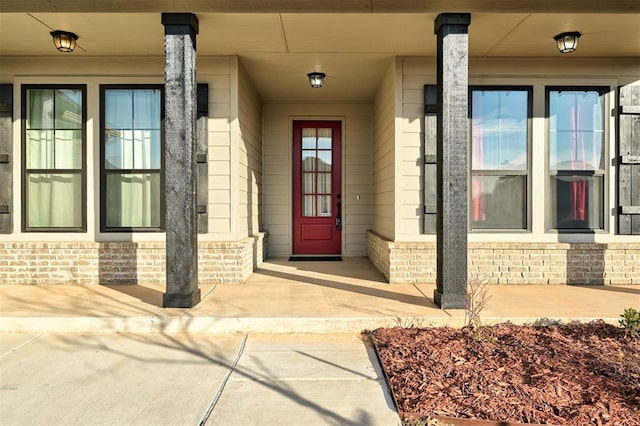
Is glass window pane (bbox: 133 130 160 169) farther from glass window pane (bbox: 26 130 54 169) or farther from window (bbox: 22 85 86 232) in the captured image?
glass window pane (bbox: 26 130 54 169)

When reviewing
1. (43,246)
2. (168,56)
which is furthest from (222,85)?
(43,246)

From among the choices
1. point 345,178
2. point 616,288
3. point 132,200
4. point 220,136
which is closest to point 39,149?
point 132,200

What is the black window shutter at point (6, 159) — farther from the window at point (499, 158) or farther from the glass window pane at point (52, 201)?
the window at point (499, 158)

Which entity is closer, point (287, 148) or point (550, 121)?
point (550, 121)

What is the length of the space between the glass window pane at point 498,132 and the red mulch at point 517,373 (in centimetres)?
231

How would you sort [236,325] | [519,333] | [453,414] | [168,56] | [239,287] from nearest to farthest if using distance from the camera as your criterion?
[453,414]
[519,333]
[236,325]
[168,56]
[239,287]

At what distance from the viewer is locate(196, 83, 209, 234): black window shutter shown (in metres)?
5.14

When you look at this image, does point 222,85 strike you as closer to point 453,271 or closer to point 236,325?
point 236,325

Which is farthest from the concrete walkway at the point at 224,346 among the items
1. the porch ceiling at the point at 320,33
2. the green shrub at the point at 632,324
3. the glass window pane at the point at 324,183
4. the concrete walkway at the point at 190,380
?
the porch ceiling at the point at 320,33

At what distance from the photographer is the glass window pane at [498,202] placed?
5.34 metres

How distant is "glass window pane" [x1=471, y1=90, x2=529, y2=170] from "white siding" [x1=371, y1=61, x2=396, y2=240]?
102 cm

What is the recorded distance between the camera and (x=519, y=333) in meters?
3.49

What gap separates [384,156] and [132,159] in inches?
133

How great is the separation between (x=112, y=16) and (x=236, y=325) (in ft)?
10.5
